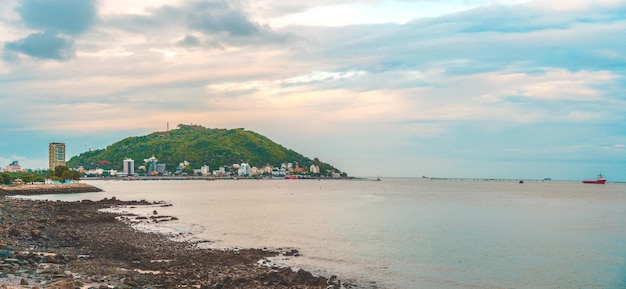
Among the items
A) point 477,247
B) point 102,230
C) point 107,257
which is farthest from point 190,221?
point 477,247

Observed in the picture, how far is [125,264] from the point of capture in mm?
25625

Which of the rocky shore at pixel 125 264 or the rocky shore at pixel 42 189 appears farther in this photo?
the rocky shore at pixel 42 189

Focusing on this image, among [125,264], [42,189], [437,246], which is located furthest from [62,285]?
[42,189]

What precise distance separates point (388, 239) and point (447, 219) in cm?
2184

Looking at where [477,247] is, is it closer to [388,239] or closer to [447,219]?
[388,239]

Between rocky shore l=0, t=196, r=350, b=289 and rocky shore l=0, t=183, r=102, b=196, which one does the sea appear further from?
rocky shore l=0, t=183, r=102, b=196

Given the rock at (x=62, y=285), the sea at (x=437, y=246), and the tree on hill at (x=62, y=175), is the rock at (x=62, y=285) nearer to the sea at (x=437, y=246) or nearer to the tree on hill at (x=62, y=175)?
the sea at (x=437, y=246)

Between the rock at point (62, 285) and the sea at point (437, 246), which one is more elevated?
→ the rock at point (62, 285)

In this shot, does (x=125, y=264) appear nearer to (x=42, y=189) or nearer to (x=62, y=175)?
(x=42, y=189)

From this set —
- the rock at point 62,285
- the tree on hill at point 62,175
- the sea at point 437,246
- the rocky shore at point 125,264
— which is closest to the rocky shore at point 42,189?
the tree on hill at point 62,175

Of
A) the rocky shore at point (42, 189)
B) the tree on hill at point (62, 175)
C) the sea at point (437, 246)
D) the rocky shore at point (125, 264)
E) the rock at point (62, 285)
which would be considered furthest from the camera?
the tree on hill at point (62, 175)

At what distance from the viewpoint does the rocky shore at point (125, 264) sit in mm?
20344

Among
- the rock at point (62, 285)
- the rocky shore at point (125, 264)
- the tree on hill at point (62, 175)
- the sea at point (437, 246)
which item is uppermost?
the tree on hill at point (62, 175)

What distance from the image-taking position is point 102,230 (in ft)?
138
